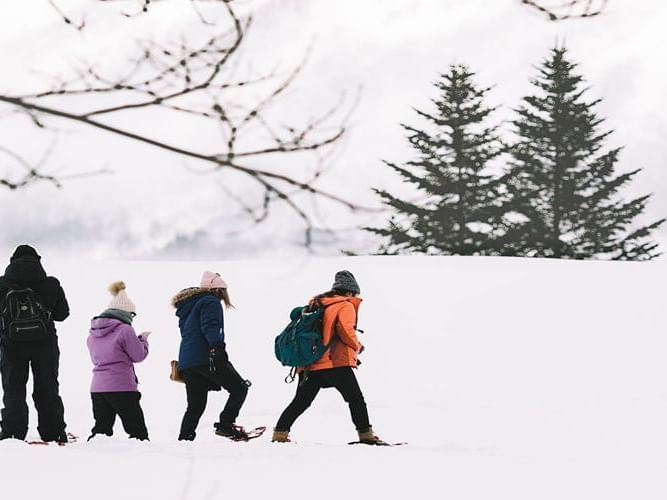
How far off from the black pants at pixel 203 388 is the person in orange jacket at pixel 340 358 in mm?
473

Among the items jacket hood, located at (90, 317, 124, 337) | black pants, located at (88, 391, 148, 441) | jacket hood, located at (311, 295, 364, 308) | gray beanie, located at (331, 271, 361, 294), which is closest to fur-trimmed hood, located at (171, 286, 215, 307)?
jacket hood, located at (90, 317, 124, 337)

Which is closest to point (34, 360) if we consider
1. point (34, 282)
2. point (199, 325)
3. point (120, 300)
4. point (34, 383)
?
point (34, 383)

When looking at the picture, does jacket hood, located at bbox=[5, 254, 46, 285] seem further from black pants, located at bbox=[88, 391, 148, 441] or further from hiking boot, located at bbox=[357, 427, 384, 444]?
hiking boot, located at bbox=[357, 427, 384, 444]

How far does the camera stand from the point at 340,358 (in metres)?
7.07

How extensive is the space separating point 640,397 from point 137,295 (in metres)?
8.12

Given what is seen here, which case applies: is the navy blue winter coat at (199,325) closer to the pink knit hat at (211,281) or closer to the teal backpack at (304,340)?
the pink knit hat at (211,281)

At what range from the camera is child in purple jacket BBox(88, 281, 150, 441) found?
711 centimetres

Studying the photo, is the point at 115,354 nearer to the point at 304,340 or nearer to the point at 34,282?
the point at 34,282

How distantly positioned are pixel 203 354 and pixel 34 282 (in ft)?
4.55

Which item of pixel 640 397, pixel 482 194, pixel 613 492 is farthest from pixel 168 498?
pixel 482 194

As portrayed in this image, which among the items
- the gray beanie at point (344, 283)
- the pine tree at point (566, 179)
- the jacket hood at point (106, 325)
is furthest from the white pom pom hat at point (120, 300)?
the pine tree at point (566, 179)

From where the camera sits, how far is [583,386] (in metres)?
12.0

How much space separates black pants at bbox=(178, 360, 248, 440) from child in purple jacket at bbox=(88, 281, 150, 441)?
0.36 m

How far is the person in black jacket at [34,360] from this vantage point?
6.73 meters
